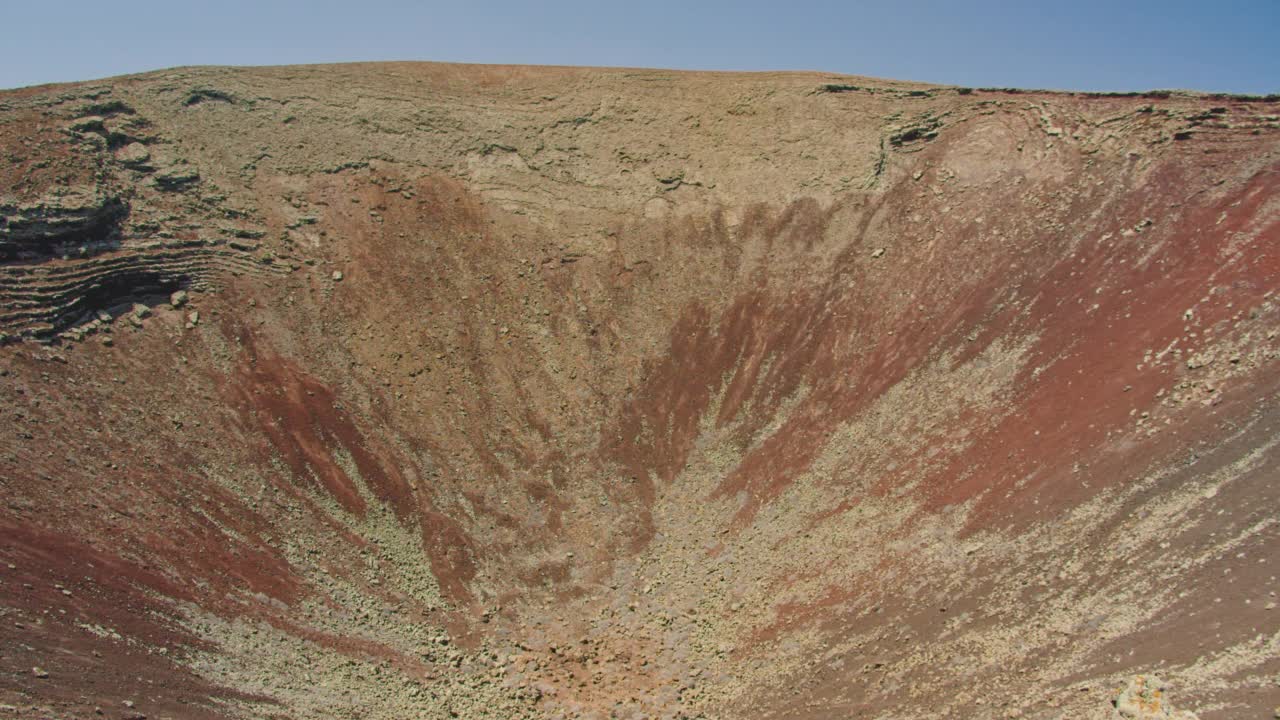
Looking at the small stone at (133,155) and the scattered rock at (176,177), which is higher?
the small stone at (133,155)

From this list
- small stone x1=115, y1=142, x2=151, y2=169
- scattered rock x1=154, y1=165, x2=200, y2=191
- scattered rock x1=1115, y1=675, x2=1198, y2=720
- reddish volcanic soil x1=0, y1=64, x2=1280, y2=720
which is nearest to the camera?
scattered rock x1=1115, y1=675, x2=1198, y2=720

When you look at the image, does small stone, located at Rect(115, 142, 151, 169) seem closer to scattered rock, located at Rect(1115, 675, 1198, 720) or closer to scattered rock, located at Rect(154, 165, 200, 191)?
scattered rock, located at Rect(154, 165, 200, 191)

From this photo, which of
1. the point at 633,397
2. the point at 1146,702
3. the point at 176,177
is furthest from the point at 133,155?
the point at 1146,702

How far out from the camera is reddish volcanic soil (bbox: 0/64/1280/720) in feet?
61.7

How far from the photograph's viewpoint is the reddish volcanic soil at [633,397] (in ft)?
61.7

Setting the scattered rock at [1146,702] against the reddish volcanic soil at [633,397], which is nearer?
the scattered rock at [1146,702]

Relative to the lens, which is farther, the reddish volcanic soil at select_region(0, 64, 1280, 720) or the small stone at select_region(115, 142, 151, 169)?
the small stone at select_region(115, 142, 151, 169)

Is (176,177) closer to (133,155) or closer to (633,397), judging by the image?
(133,155)

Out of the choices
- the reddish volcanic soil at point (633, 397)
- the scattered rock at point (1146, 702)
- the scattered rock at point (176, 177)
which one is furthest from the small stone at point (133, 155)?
the scattered rock at point (1146, 702)

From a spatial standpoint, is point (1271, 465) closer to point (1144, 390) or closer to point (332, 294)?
point (1144, 390)

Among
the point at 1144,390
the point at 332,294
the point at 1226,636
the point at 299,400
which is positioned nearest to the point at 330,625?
the point at 299,400

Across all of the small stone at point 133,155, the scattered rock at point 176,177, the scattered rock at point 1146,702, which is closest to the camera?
the scattered rock at point 1146,702

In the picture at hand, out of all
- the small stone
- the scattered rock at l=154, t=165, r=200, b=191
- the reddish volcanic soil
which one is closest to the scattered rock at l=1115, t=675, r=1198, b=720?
the reddish volcanic soil

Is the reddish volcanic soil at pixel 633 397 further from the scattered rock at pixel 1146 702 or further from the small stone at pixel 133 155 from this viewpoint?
the small stone at pixel 133 155
